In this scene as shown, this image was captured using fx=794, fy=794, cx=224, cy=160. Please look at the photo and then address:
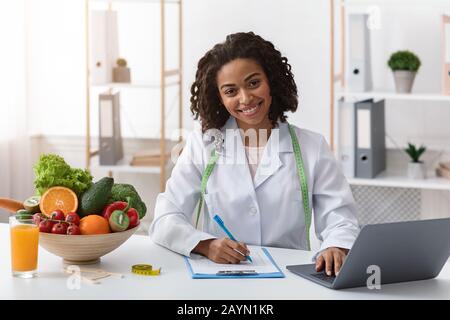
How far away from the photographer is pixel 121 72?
13.2 feet

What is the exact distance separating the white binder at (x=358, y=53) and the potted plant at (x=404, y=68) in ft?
0.41

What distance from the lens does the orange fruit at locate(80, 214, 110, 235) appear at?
1.89 m

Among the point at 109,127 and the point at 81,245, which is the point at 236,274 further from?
the point at 109,127

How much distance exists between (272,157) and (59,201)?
0.68 meters

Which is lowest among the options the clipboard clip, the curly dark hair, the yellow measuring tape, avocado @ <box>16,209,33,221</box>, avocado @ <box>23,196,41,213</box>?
the clipboard clip

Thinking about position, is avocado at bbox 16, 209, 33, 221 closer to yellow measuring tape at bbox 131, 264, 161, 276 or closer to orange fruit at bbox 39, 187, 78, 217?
orange fruit at bbox 39, 187, 78, 217

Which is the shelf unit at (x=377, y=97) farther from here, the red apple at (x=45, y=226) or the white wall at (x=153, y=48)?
the red apple at (x=45, y=226)

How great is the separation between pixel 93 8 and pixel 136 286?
2781mm

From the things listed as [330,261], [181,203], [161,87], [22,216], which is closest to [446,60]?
[161,87]

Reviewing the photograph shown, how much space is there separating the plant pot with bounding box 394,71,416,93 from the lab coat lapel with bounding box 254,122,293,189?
4.61ft

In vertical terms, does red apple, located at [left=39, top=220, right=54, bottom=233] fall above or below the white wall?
below

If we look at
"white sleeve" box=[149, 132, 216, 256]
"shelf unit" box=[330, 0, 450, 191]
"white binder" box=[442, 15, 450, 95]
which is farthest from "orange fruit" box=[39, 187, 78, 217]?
"white binder" box=[442, 15, 450, 95]

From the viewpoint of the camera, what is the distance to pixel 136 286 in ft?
5.85

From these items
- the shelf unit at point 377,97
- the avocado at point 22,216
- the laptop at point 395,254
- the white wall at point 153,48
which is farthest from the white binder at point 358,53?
the avocado at point 22,216
